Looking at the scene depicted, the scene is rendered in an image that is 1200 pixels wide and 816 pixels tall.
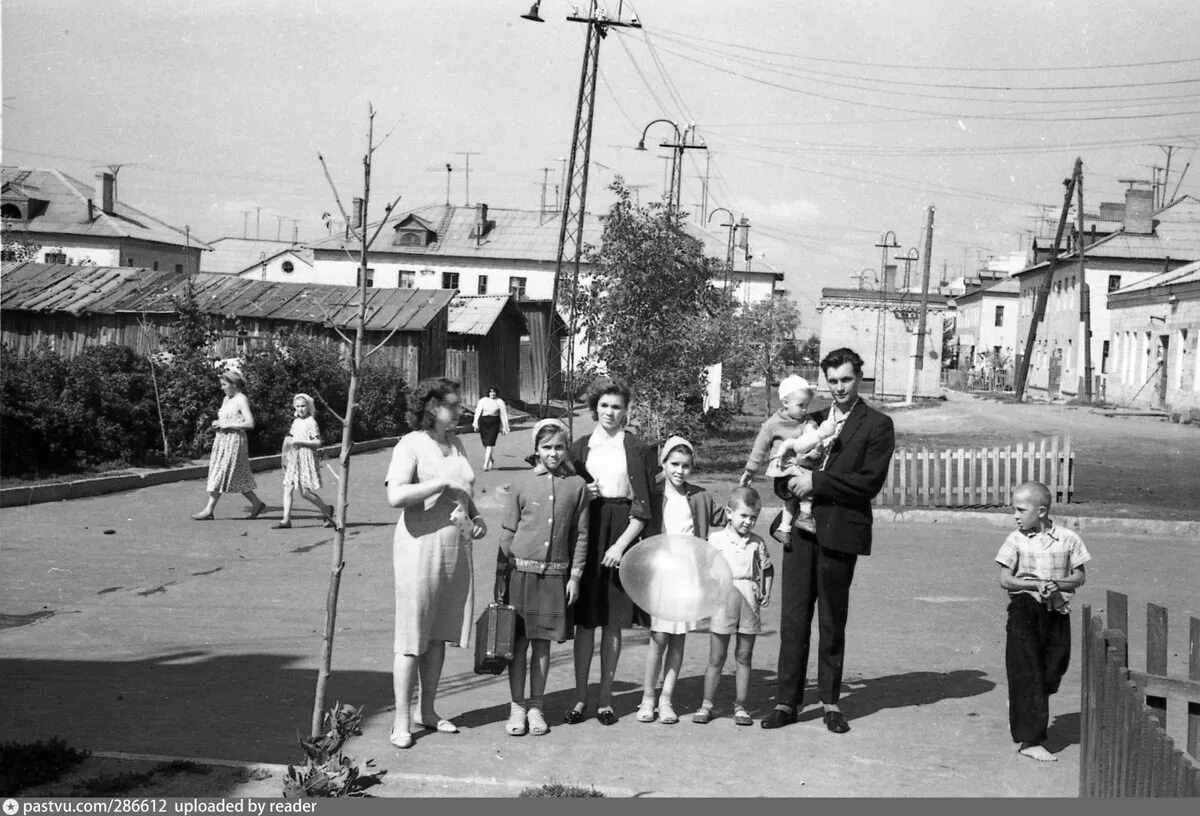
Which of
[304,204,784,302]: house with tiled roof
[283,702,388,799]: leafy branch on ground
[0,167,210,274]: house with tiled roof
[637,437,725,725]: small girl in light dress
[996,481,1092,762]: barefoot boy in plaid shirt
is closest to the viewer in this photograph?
[283,702,388,799]: leafy branch on ground

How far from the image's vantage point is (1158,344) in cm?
4469

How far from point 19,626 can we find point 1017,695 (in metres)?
7.20

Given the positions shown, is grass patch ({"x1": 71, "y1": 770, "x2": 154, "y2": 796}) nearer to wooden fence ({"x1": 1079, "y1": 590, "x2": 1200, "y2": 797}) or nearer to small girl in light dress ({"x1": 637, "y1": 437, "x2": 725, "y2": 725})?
small girl in light dress ({"x1": 637, "y1": 437, "x2": 725, "y2": 725})

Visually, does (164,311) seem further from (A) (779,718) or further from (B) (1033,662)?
(B) (1033,662)

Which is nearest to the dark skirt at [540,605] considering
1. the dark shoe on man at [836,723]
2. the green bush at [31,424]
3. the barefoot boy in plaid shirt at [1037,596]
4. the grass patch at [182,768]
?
the dark shoe on man at [836,723]

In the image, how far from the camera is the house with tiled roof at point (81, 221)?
63469 mm

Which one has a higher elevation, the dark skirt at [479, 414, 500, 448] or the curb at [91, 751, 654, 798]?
the dark skirt at [479, 414, 500, 448]

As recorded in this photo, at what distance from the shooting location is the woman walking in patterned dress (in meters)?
15.5

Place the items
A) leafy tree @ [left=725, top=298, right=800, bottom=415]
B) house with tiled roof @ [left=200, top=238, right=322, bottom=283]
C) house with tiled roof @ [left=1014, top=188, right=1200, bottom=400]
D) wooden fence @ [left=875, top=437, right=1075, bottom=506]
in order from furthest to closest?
1. house with tiled roof @ [left=200, top=238, right=322, bottom=283]
2. house with tiled roof @ [left=1014, top=188, right=1200, bottom=400]
3. leafy tree @ [left=725, top=298, right=800, bottom=415]
4. wooden fence @ [left=875, top=437, right=1075, bottom=506]

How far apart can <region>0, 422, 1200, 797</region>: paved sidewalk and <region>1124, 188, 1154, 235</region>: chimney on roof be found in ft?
194

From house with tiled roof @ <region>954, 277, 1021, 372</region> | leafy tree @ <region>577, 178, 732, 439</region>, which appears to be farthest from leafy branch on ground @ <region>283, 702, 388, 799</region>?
house with tiled roof @ <region>954, 277, 1021, 372</region>

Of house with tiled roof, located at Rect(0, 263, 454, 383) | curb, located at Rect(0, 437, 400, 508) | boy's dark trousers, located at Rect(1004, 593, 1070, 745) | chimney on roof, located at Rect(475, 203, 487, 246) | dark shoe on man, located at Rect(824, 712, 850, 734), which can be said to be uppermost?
chimney on roof, located at Rect(475, 203, 487, 246)

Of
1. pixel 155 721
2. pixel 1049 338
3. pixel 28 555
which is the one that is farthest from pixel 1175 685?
pixel 1049 338

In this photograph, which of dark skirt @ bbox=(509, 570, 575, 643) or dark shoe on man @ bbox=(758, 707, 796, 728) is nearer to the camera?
dark skirt @ bbox=(509, 570, 575, 643)
